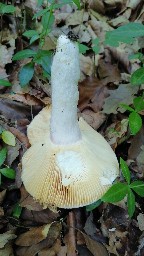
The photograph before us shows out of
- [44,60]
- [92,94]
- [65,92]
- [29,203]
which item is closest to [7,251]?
[29,203]

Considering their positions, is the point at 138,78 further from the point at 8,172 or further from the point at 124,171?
the point at 8,172

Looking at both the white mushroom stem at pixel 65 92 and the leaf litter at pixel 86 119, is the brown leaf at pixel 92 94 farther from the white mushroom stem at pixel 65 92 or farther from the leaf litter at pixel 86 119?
the white mushroom stem at pixel 65 92

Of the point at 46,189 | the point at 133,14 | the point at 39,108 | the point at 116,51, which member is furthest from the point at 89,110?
the point at 133,14

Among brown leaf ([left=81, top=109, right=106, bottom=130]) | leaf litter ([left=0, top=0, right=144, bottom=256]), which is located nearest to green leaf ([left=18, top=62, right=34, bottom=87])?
leaf litter ([left=0, top=0, right=144, bottom=256])

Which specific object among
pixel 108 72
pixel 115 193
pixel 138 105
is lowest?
pixel 108 72

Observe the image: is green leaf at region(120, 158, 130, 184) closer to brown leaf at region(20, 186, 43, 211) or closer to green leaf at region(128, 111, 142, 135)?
green leaf at region(128, 111, 142, 135)

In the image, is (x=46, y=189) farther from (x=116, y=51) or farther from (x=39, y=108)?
(x=116, y=51)
